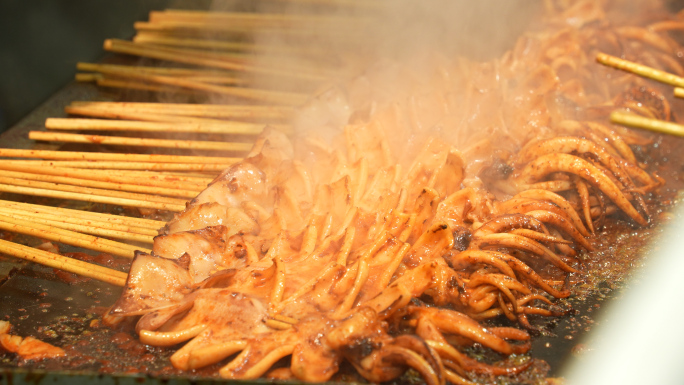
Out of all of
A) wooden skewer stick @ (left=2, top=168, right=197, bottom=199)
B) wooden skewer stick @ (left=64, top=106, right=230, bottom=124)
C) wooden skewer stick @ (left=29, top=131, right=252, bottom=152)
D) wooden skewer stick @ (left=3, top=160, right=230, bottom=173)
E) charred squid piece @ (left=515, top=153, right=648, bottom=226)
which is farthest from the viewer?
wooden skewer stick @ (left=64, top=106, right=230, bottom=124)

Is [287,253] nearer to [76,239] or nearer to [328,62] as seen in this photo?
[76,239]

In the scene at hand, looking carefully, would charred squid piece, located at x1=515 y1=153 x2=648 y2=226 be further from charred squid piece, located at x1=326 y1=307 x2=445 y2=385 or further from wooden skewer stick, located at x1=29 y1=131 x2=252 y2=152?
wooden skewer stick, located at x1=29 y1=131 x2=252 y2=152

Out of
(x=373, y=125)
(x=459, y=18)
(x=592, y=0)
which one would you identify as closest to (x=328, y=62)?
(x=459, y=18)

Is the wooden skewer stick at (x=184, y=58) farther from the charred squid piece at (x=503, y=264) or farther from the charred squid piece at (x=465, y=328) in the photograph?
the charred squid piece at (x=465, y=328)

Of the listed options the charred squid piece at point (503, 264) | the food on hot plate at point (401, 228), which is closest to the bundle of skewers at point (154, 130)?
the food on hot plate at point (401, 228)

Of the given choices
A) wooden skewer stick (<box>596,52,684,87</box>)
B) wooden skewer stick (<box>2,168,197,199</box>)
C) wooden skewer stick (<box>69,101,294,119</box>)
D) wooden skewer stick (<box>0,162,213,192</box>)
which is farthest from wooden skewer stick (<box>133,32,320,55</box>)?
wooden skewer stick (<box>596,52,684,87</box>)
